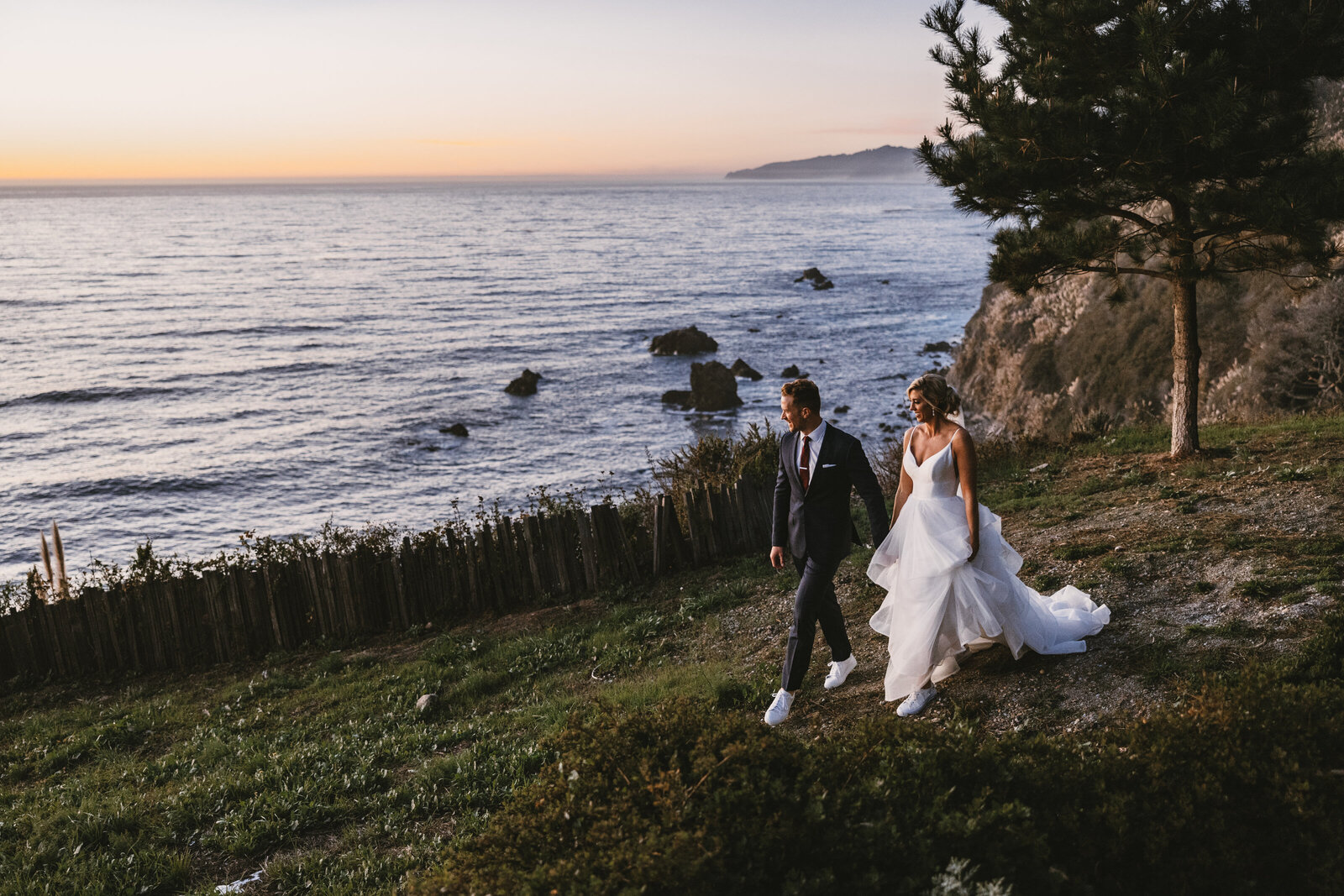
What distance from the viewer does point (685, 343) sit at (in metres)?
40.7

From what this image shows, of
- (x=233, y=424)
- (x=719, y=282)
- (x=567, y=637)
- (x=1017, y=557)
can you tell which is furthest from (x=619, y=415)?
(x=719, y=282)

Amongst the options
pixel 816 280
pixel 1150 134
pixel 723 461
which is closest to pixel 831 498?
pixel 1150 134

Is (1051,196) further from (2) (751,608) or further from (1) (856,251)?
(1) (856,251)

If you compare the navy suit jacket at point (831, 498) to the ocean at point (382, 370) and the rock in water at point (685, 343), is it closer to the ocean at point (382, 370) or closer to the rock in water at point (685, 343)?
the ocean at point (382, 370)

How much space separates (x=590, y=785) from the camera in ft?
12.0

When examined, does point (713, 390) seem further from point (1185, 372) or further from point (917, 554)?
point (917, 554)

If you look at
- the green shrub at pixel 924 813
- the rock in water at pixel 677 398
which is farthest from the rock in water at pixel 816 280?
the green shrub at pixel 924 813

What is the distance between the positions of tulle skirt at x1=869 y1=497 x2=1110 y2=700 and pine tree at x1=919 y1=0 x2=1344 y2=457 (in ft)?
17.4

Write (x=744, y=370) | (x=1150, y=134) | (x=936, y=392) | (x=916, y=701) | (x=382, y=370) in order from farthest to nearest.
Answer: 1. (x=382, y=370)
2. (x=744, y=370)
3. (x=1150, y=134)
4. (x=916, y=701)
5. (x=936, y=392)

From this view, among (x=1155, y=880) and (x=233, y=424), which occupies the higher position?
(x=1155, y=880)

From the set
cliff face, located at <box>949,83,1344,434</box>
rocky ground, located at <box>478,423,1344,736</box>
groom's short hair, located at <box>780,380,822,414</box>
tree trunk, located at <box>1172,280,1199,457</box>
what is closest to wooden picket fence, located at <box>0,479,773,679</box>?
rocky ground, located at <box>478,423,1344,736</box>

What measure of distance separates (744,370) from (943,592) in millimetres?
30700

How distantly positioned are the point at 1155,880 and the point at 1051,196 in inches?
330

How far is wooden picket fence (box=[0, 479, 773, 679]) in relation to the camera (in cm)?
1117
